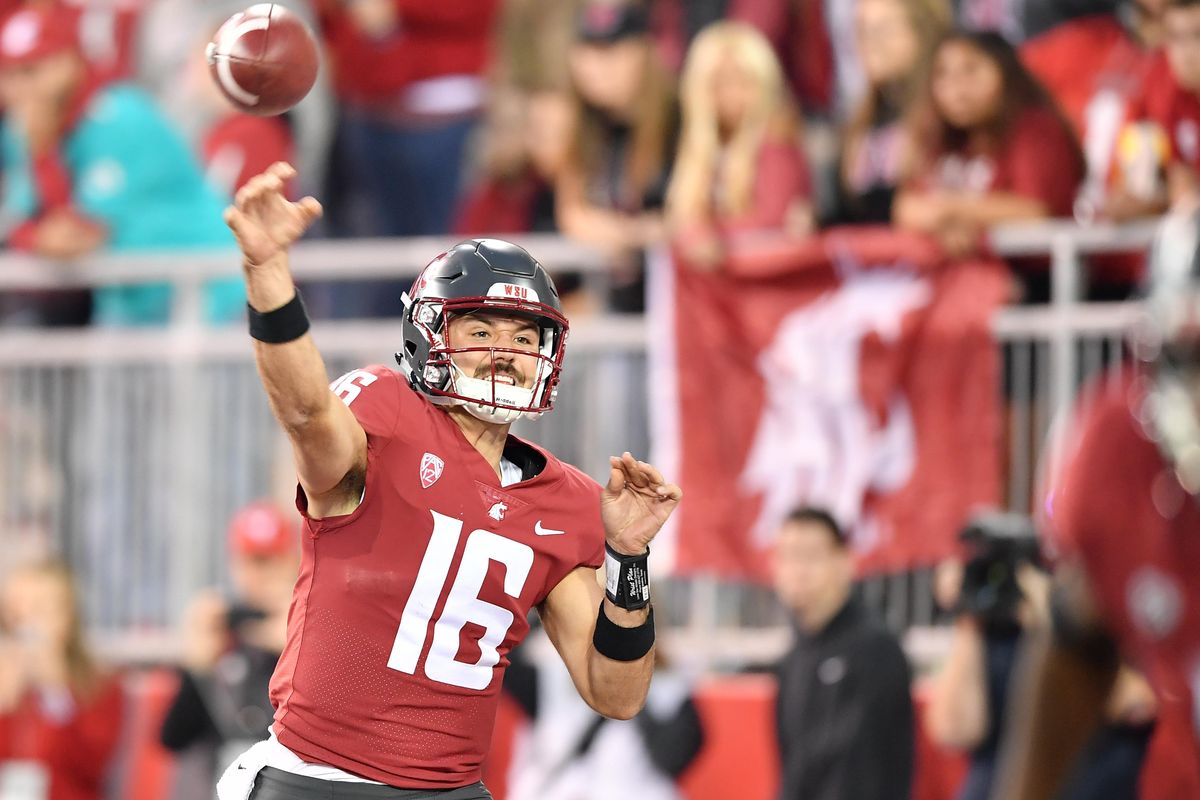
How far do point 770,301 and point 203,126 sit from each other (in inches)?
159

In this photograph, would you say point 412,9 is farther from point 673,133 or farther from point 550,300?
point 550,300

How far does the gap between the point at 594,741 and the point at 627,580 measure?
11.4 ft

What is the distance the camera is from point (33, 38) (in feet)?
33.9

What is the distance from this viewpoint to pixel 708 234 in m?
8.71

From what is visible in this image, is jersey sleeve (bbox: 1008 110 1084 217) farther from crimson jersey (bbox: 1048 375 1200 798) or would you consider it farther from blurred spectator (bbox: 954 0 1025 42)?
crimson jersey (bbox: 1048 375 1200 798)

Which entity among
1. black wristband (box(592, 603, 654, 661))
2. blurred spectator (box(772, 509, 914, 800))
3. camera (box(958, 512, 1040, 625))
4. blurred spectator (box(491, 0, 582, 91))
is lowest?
blurred spectator (box(772, 509, 914, 800))

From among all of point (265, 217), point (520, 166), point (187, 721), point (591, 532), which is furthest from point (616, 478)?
point (520, 166)

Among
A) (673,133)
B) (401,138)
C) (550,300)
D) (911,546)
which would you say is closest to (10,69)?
(401,138)

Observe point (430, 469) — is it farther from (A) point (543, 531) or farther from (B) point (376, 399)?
(A) point (543, 531)

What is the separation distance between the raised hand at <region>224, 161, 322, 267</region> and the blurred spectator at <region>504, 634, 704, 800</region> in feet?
13.0

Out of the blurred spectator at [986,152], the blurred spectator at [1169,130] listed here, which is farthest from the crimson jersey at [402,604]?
the blurred spectator at [1169,130]

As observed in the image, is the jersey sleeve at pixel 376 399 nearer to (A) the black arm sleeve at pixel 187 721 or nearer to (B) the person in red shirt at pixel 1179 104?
(B) the person in red shirt at pixel 1179 104

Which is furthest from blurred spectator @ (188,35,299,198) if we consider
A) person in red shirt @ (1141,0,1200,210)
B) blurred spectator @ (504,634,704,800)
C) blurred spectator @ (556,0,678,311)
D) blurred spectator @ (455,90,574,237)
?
person in red shirt @ (1141,0,1200,210)

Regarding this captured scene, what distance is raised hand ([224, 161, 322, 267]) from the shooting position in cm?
453
